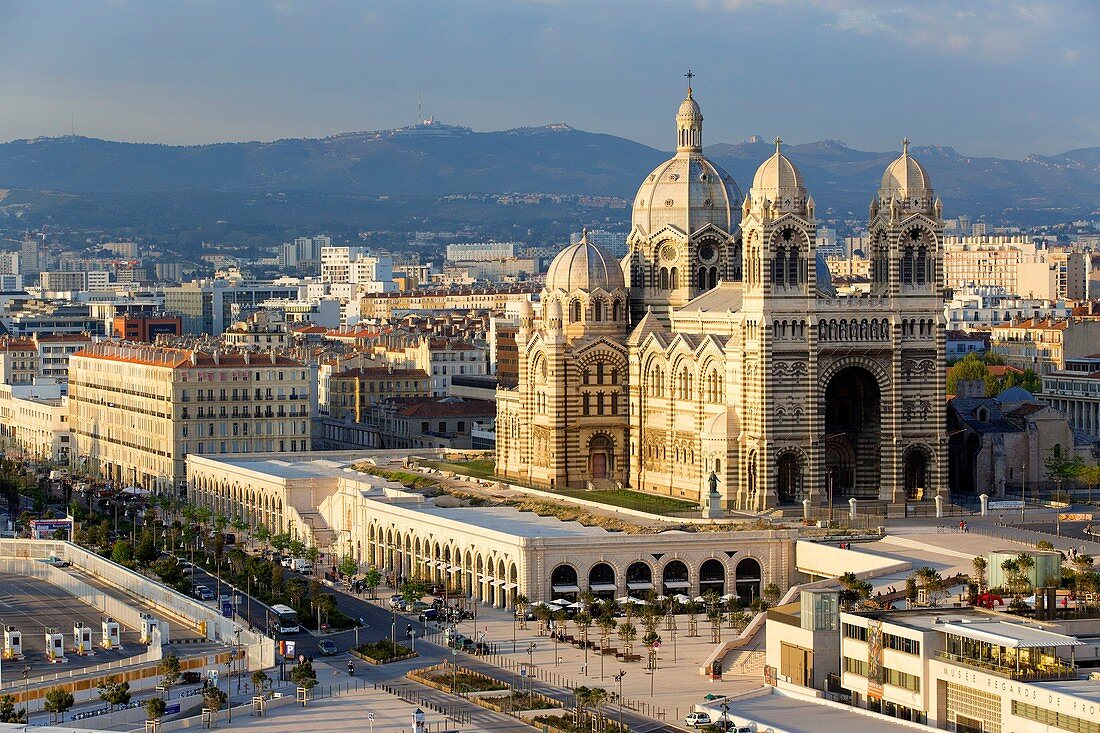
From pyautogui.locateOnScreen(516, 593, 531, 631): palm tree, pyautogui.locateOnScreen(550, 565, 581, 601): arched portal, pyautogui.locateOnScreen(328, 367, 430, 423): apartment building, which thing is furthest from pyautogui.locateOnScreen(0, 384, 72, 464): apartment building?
pyautogui.locateOnScreen(516, 593, 531, 631): palm tree

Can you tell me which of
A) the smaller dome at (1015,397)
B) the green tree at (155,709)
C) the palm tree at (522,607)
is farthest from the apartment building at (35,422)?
the green tree at (155,709)

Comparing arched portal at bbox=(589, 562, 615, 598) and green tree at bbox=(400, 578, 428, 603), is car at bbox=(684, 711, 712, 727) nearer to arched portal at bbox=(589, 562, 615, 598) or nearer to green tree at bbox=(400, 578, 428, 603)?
arched portal at bbox=(589, 562, 615, 598)

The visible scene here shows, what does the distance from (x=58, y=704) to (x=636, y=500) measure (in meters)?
40.9

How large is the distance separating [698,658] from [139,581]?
25.4 m

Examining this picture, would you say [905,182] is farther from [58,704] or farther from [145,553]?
[58,704]

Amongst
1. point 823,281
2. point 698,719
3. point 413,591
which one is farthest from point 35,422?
point 698,719

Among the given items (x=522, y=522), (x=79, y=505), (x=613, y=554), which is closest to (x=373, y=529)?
(x=522, y=522)

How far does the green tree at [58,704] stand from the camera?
7181 cm

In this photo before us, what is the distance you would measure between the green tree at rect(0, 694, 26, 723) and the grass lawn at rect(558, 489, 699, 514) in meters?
37.5

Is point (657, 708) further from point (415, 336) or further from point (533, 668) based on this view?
point (415, 336)

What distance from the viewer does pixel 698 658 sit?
82.6 metres

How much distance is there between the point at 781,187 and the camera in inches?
4161

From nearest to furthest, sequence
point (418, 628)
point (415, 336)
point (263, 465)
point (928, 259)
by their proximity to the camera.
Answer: point (418, 628) < point (928, 259) < point (263, 465) < point (415, 336)

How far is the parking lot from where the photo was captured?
3201 inches
